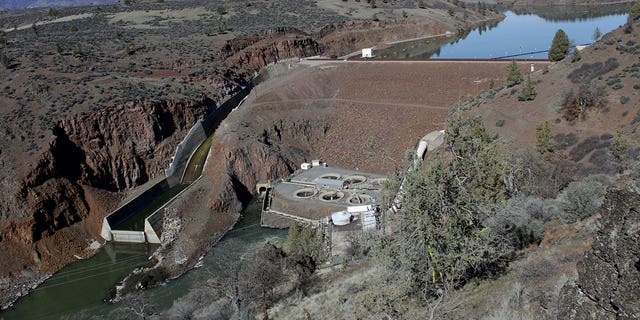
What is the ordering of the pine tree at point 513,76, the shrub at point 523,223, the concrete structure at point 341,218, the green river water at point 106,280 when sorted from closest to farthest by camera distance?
1. the shrub at point 523,223
2. the green river water at point 106,280
3. the concrete structure at point 341,218
4. the pine tree at point 513,76

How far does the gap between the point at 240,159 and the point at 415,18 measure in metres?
60.6

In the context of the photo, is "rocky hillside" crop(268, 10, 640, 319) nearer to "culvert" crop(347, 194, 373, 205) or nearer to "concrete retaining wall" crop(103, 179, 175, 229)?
"culvert" crop(347, 194, 373, 205)

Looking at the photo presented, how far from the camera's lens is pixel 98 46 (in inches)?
2105

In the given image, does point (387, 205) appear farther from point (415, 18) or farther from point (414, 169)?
point (415, 18)

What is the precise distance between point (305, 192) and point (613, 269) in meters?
28.1

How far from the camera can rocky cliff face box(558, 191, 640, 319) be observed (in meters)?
5.80

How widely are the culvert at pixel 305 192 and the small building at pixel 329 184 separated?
0.56 metres

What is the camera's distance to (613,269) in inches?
237

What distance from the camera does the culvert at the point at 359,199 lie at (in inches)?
1231

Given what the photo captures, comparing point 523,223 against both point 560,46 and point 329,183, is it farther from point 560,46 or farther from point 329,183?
point 560,46

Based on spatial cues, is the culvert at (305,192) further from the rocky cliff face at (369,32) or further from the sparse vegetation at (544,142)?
the rocky cliff face at (369,32)

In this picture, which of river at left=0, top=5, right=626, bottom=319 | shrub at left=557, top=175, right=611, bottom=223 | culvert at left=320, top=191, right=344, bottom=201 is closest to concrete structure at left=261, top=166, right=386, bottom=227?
culvert at left=320, top=191, right=344, bottom=201

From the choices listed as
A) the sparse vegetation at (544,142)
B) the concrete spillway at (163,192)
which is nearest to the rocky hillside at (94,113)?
the concrete spillway at (163,192)

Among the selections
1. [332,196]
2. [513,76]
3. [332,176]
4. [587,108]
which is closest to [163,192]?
[332,176]
